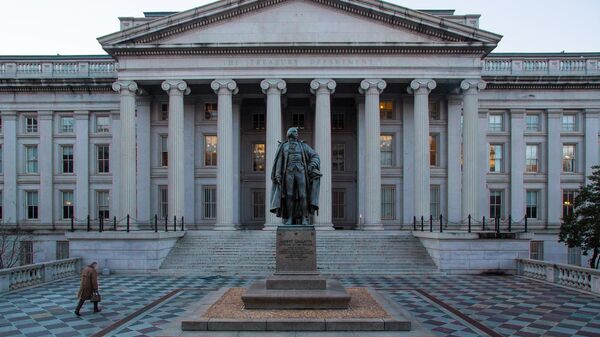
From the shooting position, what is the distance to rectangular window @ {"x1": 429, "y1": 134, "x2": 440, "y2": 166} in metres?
36.5

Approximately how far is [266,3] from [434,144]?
620 inches

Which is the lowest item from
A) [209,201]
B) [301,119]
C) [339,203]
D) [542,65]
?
[339,203]

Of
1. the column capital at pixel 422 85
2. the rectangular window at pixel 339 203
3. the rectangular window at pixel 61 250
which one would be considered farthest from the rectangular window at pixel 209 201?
the column capital at pixel 422 85

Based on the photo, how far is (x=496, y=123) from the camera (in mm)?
38656

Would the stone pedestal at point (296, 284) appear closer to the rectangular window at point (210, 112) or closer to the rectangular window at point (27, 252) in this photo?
the rectangular window at point (210, 112)

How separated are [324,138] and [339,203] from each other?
838 cm

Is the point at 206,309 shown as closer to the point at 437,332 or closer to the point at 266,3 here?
the point at 437,332

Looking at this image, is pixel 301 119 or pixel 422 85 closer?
pixel 422 85

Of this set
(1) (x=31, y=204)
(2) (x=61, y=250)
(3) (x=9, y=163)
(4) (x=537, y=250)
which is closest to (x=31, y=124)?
(3) (x=9, y=163)

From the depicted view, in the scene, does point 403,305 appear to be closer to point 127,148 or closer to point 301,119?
point 127,148

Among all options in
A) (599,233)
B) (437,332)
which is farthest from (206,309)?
(599,233)

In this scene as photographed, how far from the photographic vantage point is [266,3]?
32656 millimetres

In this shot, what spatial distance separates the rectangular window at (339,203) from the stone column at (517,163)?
12.8 meters

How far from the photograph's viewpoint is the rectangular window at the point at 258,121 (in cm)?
3878
